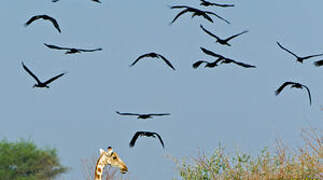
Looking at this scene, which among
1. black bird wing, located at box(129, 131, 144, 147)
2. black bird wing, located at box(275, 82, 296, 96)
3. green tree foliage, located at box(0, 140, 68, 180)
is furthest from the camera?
green tree foliage, located at box(0, 140, 68, 180)

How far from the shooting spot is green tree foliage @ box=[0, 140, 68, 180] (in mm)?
30359

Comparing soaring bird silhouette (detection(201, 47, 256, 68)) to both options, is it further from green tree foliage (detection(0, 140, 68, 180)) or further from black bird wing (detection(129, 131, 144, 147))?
green tree foliage (detection(0, 140, 68, 180))

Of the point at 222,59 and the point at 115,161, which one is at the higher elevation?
the point at 222,59

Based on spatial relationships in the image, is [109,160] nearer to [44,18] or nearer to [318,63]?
[44,18]

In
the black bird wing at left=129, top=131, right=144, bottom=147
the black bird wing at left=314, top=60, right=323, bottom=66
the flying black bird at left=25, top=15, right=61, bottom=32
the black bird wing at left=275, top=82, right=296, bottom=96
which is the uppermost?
the flying black bird at left=25, top=15, right=61, bottom=32

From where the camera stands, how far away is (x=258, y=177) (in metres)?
15.4

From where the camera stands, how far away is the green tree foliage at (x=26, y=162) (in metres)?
30.4

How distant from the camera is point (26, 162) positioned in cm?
3091

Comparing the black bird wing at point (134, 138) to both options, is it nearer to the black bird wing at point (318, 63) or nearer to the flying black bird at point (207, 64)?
the flying black bird at point (207, 64)

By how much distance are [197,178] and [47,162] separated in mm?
17409

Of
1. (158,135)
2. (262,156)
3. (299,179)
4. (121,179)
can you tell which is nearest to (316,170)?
(299,179)

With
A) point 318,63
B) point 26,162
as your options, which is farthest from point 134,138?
point 26,162

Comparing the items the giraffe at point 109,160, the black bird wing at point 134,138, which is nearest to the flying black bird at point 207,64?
the black bird wing at point 134,138

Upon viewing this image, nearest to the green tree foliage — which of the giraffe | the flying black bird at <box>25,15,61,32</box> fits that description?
the giraffe
